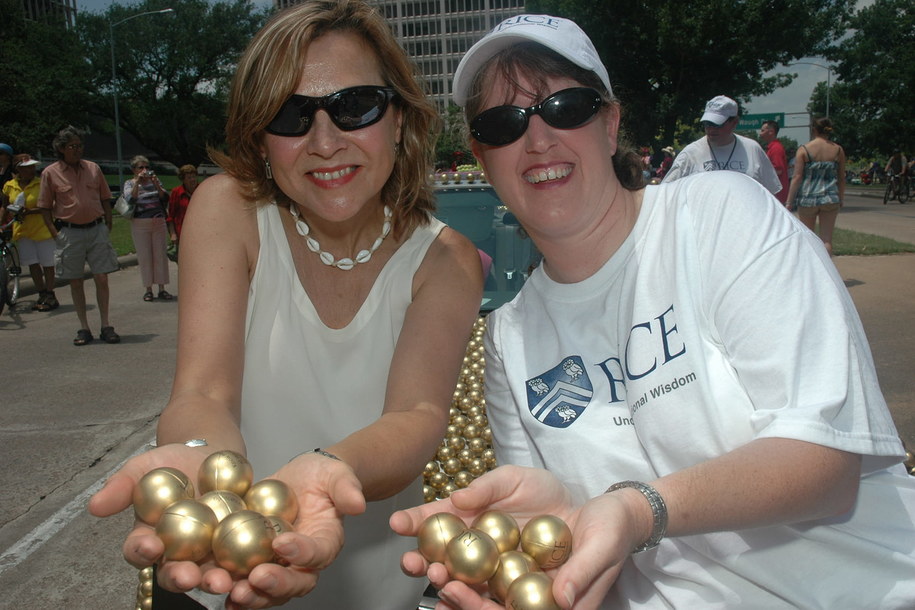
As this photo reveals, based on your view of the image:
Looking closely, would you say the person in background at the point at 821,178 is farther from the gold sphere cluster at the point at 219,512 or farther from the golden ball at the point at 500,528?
the gold sphere cluster at the point at 219,512

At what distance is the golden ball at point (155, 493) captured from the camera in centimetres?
123

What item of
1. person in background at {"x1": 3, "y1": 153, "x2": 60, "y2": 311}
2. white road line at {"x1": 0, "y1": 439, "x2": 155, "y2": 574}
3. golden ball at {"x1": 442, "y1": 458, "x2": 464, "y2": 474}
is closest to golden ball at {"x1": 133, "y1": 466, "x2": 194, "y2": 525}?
golden ball at {"x1": 442, "y1": 458, "x2": 464, "y2": 474}

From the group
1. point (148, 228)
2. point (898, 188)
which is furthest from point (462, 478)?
point (898, 188)

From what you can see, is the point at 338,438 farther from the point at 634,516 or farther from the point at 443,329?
the point at 634,516

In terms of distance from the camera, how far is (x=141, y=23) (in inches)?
2606

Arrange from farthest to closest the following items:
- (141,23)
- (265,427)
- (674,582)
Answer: (141,23)
(265,427)
(674,582)

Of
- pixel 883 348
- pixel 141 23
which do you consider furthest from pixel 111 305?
pixel 141 23

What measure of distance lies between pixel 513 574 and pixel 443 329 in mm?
744

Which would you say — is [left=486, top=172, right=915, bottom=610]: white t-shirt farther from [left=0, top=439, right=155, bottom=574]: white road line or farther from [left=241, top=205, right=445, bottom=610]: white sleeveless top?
[left=0, top=439, right=155, bottom=574]: white road line

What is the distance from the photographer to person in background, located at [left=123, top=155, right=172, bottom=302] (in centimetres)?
1030

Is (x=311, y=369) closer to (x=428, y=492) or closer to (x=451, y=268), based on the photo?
(x=451, y=268)

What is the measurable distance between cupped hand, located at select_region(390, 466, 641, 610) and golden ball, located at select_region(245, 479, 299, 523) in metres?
0.17

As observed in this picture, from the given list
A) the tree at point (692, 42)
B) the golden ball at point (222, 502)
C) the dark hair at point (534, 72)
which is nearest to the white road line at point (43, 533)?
the golden ball at point (222, 502)

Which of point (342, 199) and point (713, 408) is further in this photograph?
point (342, 199)
